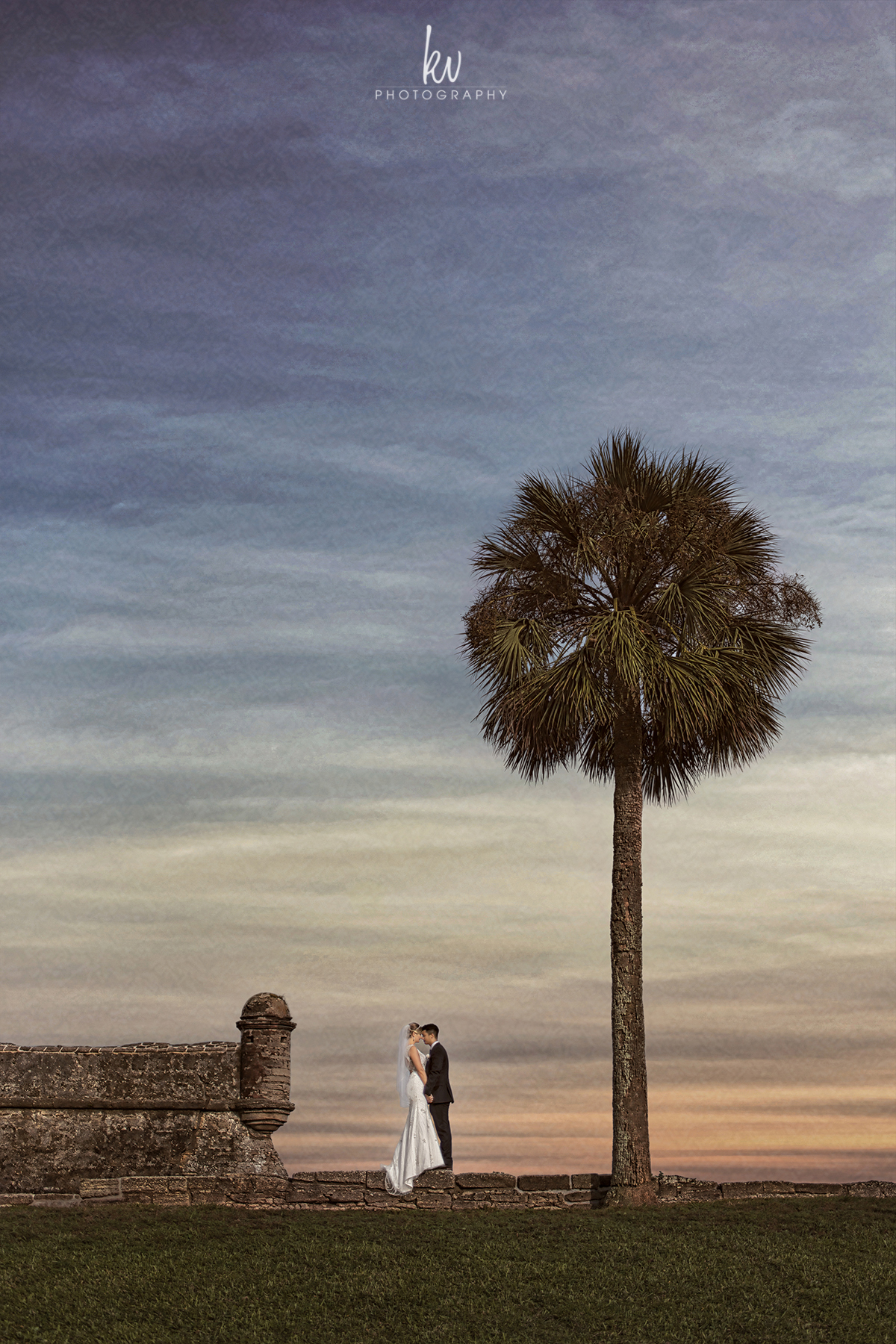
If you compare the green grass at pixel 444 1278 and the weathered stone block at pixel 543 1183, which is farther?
the weathered stone block at pixel 543 1183

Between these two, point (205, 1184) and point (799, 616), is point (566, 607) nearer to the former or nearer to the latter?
point (799, 616)

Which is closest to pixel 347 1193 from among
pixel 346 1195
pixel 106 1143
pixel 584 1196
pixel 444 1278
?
pixel 346 1195

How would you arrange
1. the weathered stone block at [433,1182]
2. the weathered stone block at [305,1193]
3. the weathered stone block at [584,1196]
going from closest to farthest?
the weathered stone block at [433,1182] → the weathered stone block at [305,1193] → the weathered stone block at [584,1196]

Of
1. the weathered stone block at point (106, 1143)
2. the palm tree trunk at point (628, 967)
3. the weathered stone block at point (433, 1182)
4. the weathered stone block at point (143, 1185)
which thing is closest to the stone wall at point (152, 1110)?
the weathered stone block at point (106, 1143)

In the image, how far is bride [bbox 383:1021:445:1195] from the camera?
1659 cm

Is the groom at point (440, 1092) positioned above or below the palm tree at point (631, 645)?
below

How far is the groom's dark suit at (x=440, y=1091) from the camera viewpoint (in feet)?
55.9

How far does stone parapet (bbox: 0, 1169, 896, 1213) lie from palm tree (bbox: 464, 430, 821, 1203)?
2.83 feet

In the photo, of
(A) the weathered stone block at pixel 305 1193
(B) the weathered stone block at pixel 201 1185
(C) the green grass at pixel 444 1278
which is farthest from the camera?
(A) the weathered stone block at pixel 305 1193

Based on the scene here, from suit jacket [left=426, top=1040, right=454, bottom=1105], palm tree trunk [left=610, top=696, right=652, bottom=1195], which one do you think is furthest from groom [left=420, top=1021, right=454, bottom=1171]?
palm tree trunk [left=610, top=696, right=652, bottom=1195]

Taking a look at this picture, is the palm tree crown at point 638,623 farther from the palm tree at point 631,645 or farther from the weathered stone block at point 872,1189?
the weathered stone block at point 872,1189

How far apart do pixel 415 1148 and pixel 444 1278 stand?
4.14 metres

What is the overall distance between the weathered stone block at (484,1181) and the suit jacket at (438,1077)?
3.33ft

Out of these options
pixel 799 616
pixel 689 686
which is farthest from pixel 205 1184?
pixel 799 616
